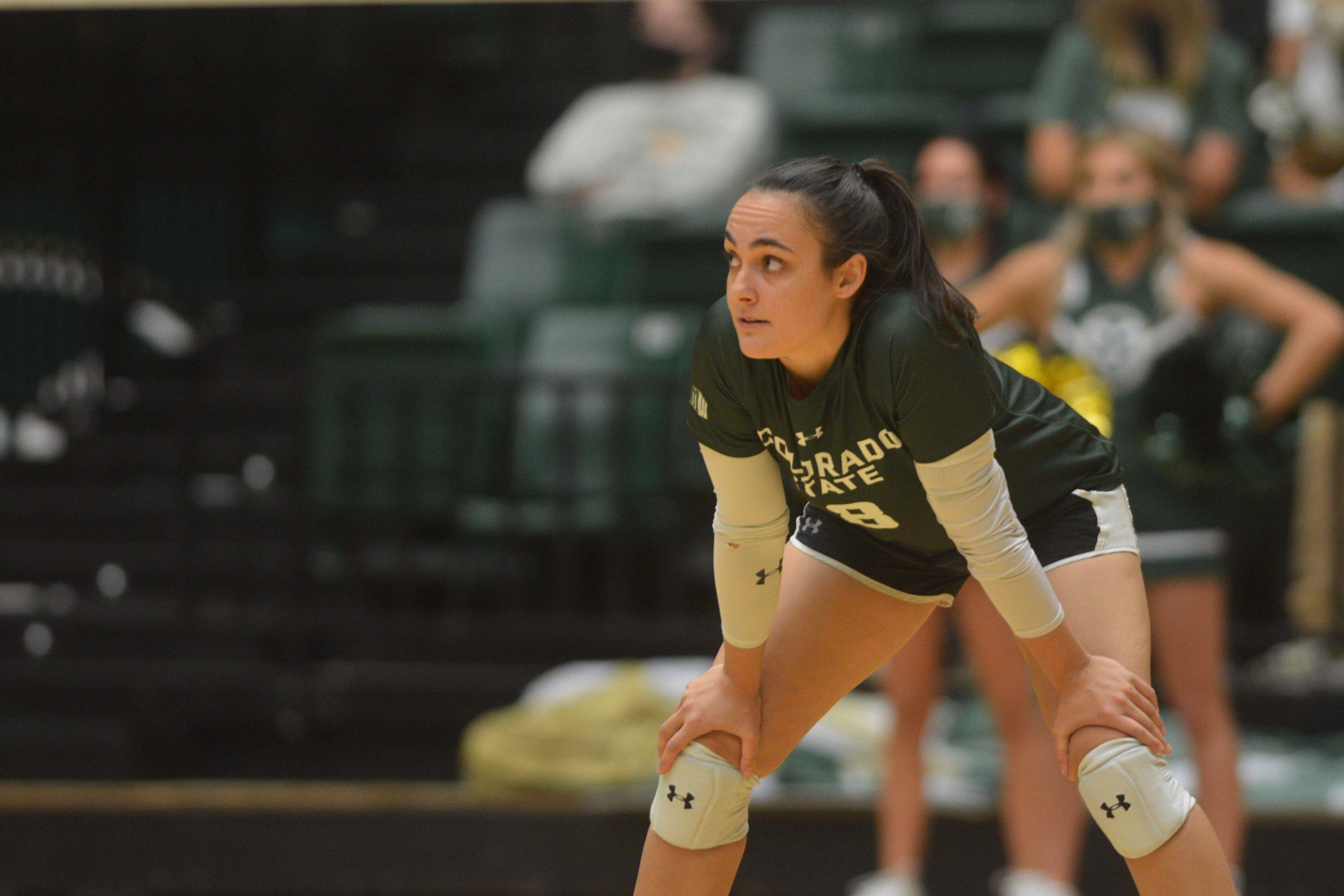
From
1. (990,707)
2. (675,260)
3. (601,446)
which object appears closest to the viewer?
(990,707)

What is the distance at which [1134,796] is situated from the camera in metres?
1.96

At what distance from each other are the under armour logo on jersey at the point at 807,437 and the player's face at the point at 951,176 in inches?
66.7

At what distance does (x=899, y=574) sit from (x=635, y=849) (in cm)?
197

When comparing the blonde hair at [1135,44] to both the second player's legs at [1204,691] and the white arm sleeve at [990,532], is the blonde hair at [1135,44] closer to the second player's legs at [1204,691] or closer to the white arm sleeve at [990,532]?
the second player's legs at [1204,691]

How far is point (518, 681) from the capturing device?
15.0ft

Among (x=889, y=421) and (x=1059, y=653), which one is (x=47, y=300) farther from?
(x=1059, y=653)

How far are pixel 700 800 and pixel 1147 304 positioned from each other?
6.12ft

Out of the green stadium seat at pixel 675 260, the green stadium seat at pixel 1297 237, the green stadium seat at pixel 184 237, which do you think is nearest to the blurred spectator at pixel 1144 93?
the green stadium seat at pixel 1297 237

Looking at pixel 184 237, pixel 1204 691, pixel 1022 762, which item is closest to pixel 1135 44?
pixel 1204 691

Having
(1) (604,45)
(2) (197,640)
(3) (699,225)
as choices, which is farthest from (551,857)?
(1) (604,45)

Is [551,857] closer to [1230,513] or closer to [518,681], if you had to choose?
[518,681]

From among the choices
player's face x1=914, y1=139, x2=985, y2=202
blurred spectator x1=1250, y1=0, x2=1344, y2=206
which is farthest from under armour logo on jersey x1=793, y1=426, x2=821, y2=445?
blurred spectator x1=1250, y1=0, x2=1344, y2=206

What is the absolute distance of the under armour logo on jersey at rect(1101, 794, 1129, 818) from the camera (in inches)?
77.4

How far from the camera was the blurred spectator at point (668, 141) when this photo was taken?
17.9 ft
